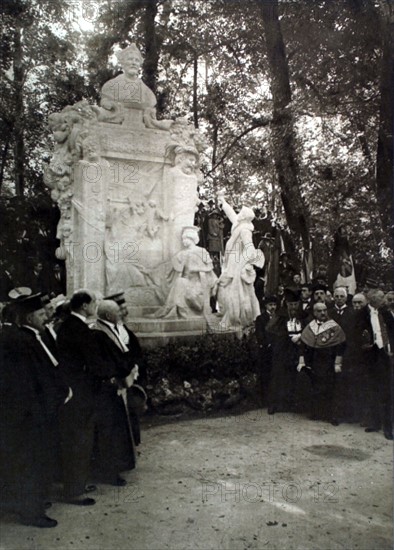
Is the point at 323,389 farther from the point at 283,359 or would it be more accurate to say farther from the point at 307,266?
the point at 307,266

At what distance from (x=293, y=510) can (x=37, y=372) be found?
191 centimetres

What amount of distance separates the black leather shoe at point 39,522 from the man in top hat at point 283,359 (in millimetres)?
3335

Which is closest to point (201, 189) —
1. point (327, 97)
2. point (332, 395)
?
point (327, 97)

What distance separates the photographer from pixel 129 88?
7.82 meters

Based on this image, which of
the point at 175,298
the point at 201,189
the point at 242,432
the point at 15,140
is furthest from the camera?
the point at 201,189

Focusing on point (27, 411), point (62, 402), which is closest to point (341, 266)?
point (62, 402)

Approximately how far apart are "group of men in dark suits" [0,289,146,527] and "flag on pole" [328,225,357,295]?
18.8ft

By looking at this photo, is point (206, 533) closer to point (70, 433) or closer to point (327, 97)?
point (70, 433)

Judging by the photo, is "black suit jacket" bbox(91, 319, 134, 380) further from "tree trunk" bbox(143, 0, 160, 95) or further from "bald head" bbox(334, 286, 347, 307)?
"tree trunk" bbox(143, 0, 160, 95)

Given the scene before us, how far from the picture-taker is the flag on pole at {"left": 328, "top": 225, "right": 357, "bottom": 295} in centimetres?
955

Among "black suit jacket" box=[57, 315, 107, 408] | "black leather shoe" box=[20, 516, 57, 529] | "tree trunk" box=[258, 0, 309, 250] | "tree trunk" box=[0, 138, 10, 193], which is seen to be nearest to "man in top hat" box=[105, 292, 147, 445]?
"black suit jacket" box=[57, 315, 107, 408]

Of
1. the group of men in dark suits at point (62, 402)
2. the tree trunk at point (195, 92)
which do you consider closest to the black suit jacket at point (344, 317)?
the group of men in dark suits at point (62, 402)

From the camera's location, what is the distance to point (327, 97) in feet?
31.2

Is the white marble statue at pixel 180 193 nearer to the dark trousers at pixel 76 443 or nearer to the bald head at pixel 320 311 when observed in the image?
the bald head at pixel 320 311
